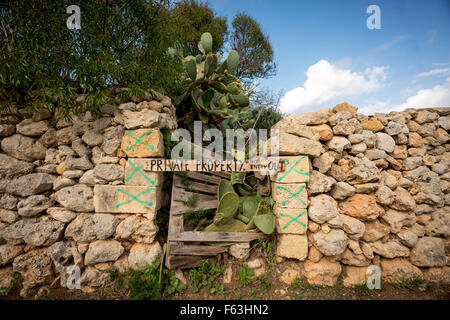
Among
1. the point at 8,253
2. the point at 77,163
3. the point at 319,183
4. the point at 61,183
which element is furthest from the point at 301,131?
the point at 8,253

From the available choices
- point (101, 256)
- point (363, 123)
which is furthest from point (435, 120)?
point (101, 256)

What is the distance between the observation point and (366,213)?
6.95 ft

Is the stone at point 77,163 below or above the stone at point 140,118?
below

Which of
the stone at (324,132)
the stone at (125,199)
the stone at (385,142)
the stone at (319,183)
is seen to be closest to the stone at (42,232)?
the stone at (125,199)

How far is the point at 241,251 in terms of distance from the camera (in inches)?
87.7

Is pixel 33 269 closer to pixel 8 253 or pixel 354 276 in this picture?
pixel 8 253

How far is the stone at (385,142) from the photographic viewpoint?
2.31 m

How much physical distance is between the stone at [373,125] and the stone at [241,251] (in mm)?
2158

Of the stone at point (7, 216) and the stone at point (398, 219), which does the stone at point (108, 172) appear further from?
the stone at point (398, 219)

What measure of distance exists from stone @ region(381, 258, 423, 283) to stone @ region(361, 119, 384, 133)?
64.2 inches

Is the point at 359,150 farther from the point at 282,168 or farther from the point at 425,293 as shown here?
the point at 425,293

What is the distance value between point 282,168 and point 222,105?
1548 mm

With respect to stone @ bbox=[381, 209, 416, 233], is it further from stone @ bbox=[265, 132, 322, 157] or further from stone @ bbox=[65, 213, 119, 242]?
stone @ bbox=[65, 213, 119, 242]

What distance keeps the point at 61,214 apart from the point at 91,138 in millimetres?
919
